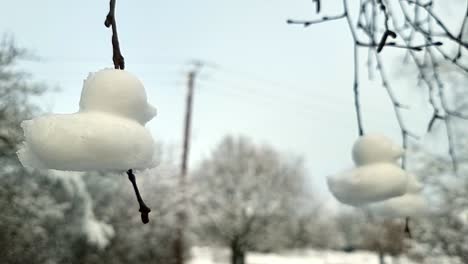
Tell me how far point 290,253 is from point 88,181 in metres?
10.6

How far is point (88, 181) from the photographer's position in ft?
27.0

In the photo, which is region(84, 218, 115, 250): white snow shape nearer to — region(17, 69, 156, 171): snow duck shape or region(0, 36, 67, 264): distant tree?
region(0, 36, 67, 264): distant tree

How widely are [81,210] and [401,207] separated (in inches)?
274

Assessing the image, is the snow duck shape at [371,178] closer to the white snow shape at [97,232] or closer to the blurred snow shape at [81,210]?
the blurred snow shape at [81,210]

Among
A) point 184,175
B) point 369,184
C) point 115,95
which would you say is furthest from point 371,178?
point 184,175

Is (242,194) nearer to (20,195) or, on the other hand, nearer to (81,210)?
(81,210)

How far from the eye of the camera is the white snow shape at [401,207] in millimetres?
921

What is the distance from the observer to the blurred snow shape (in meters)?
7.20

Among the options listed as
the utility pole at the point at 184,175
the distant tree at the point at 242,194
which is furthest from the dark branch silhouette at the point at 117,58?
the distant tree at the point at 242,194

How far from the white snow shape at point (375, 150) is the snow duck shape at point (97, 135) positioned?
18.0 inches

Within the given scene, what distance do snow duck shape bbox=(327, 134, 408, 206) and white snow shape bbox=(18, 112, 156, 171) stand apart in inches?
15.4

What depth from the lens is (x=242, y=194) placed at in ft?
49.3

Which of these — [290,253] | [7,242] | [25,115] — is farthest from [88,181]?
[290,253]

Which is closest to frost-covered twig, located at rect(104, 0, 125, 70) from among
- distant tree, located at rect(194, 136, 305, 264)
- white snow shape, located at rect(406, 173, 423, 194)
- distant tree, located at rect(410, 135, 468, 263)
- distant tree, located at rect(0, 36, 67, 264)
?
white snow shape, located at rect(406, 173, 423, 194)
